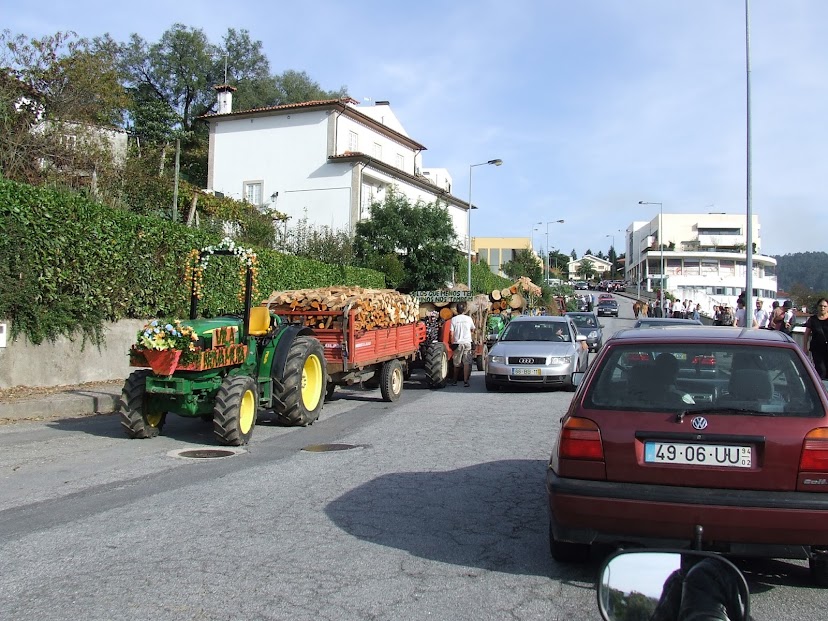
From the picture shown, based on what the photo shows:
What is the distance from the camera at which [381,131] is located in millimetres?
43312

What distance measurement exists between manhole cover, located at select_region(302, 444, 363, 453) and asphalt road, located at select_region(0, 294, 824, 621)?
0.15 metres

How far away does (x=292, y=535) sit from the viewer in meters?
5.41

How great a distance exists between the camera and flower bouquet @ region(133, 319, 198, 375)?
28.5ft

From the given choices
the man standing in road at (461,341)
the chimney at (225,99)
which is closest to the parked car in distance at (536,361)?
the man standing in road at (461,341)

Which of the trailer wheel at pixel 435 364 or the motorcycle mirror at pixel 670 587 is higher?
the motorcycle mirror at pixel 670 587

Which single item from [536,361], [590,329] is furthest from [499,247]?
[536,361]

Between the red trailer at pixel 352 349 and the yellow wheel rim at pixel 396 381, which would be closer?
the red trailer at pixel 352 349

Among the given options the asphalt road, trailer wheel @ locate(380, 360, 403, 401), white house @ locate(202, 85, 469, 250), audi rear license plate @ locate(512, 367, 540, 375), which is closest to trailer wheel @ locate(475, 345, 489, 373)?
audi rear license plate @ locate(512, 367, 540, 375)

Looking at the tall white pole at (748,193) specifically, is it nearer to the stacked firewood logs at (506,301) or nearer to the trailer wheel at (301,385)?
the stacked firewood logs at (506,301)

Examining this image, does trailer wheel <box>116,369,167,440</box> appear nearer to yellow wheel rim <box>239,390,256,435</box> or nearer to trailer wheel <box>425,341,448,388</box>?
yellow wheel rim <box>239,390,256,435</box>

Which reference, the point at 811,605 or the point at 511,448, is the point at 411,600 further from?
the point at 511,448

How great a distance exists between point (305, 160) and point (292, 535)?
35866 millimetres

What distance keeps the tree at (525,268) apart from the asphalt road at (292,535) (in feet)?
215

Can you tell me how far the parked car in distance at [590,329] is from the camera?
26.0 m
